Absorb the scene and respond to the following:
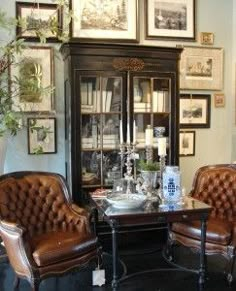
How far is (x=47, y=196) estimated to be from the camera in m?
3.36

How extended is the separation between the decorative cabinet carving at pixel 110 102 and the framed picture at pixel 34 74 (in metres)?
0.22

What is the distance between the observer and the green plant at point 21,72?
3.38m

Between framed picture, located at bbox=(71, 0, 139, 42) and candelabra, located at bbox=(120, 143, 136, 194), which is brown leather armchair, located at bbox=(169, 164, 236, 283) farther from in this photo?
framed picture, located at bbox=(71, 0, 139, 42)

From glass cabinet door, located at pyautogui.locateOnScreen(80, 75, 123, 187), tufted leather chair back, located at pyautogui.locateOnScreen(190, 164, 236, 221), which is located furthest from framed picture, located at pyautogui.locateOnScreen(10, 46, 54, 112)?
tufted leather chair back, located at pyautogui.locateOnScreen(190, 164, 236, 221)

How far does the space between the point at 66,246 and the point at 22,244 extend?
32 centimetres

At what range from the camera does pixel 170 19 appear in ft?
14.3

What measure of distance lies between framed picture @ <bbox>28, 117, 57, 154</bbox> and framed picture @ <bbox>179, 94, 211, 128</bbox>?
57.6 inches

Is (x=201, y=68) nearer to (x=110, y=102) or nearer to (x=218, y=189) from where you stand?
(x=110, y=102)

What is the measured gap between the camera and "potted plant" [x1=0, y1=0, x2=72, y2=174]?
3354mm

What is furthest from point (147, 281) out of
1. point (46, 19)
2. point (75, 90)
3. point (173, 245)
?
point (46, 19)

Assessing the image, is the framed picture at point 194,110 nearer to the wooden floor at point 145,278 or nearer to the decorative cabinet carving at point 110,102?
the decorative cabinet carving at point 110,102

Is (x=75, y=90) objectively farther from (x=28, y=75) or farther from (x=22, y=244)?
(x=22, y=244)

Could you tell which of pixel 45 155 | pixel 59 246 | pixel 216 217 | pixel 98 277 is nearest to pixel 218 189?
pixel 216 217

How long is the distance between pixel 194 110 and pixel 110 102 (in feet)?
3.77
